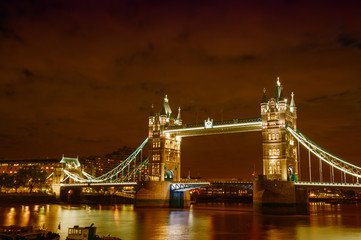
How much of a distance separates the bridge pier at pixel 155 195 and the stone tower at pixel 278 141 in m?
18.3

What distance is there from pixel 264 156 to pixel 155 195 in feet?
65.7

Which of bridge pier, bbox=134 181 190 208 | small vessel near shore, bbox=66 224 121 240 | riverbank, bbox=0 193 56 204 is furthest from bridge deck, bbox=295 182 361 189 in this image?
riverbank, bbox=0 193 56 204

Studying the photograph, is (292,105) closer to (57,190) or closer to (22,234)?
(22,234)

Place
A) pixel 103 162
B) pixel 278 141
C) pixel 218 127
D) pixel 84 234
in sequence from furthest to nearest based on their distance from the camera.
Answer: pixel 103 162, pixel 218 127, pixel 278 141, pixel 84 234

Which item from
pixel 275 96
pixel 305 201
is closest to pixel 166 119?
pixel 275 96

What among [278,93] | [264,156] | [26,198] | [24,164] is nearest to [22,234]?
[264,156]

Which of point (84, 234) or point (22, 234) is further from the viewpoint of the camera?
point (84, 234)

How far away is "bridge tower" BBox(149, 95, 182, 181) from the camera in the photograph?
68438 millimetres

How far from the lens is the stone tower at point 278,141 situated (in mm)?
53406

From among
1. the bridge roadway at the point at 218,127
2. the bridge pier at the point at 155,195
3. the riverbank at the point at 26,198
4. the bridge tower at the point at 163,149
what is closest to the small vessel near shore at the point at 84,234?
the bridge roadway at the point at 218,127

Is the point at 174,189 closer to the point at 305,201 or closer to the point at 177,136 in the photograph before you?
the point at 177,136

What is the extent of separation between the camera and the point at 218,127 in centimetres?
6075

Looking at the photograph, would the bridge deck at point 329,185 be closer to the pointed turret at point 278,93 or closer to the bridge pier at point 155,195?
the pointed turret at point 278,93

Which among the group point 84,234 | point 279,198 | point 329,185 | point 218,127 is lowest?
point 84,234
